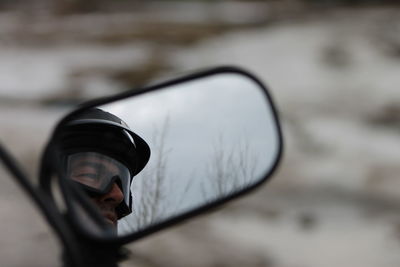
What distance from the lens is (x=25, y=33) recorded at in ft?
16.4

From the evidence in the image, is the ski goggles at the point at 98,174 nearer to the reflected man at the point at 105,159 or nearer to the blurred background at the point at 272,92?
the reflected man at the point at 105,159

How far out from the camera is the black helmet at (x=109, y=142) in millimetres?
1210

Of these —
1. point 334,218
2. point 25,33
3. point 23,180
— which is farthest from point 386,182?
point 25,33

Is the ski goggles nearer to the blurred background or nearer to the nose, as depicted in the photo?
the nose

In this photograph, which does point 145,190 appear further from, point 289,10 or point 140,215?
point 289,10

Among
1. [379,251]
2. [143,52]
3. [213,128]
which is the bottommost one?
[379,251]

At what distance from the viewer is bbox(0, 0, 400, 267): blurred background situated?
266 cm

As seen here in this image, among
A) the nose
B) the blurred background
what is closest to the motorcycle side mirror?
the nose

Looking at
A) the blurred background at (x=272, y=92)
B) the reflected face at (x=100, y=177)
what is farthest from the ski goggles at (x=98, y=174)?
the blurred background at (x=272, y=92)

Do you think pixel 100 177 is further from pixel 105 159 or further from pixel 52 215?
pixel 52 215

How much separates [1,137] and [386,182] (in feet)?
6.66

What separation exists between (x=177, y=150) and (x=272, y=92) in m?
2.74

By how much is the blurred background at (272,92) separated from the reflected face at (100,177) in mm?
116

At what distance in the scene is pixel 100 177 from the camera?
1.19 m
